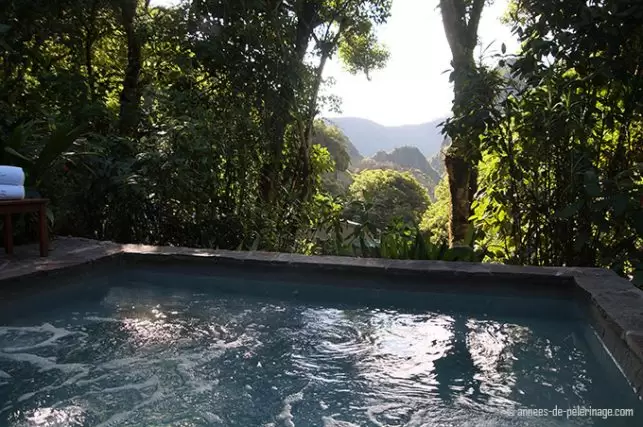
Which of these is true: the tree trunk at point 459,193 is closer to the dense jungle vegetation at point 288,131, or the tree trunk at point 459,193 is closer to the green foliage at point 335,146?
the dense jungle vegetation at point 288,131

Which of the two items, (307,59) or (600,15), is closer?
(600,15)

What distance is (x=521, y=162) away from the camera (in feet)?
14.6

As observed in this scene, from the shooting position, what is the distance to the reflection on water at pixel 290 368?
233cm

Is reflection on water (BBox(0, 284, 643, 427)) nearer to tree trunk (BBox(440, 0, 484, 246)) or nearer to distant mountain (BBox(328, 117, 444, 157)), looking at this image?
tree trunk (BBox(440, 0, 484, 246))

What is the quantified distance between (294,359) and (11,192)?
239 centimetres

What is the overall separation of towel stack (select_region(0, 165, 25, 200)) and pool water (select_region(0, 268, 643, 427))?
2.42 ft

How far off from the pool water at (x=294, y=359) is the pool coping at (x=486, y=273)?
13cm

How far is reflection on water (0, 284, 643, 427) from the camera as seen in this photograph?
2326mm

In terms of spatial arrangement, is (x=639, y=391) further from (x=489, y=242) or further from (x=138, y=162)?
(x=138, y=162)

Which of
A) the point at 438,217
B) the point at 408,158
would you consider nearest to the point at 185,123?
the point at 438,217

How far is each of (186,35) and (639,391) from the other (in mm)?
5876

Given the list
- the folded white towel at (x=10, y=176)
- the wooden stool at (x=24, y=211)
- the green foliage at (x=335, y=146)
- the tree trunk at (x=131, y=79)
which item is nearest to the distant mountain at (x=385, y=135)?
the green foliage at (x=335, y=146)

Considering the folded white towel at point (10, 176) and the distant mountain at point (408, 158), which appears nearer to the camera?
the folded white towel at point (10, 176)

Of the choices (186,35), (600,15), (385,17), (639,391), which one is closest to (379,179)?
(385,17)
